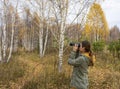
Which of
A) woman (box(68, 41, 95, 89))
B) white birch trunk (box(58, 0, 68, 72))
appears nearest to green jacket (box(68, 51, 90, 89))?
woman (box(68, 41, 95, 89))

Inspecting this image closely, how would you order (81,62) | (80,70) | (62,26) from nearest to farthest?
(81,62) < (80,70) < (62,26)

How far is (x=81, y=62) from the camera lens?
200 inches

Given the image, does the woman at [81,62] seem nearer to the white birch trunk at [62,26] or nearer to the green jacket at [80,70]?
the green jacket at [80,70]

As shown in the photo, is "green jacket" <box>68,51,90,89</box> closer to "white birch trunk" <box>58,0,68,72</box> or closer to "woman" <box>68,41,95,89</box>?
A: "woman" <box>68,41,95,89</box>

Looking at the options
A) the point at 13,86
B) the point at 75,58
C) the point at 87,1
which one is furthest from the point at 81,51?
the point at 87,1

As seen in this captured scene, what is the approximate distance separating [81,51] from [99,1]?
590 cm

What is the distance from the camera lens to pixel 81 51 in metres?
5.11

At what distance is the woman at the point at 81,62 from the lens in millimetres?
5043

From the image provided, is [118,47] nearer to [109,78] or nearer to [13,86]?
[109,78]

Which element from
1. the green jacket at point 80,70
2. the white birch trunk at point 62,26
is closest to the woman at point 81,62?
the green jacket at point 80,70

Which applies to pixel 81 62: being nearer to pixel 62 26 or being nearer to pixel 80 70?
pixel 80 70

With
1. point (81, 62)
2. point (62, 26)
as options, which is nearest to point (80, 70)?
point (81, 62)

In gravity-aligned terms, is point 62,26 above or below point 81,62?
above

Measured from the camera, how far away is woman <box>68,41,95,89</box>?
16.5 feet
